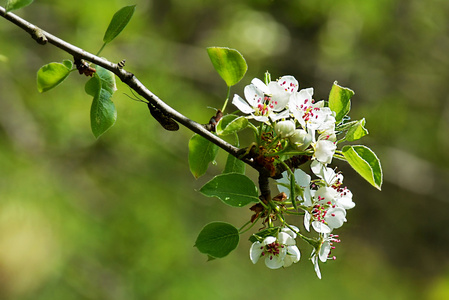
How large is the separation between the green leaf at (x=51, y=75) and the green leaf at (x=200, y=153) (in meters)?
0.19

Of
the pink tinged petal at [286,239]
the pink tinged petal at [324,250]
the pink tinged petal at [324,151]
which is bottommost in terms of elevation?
the pink tinged petal at [324,250]

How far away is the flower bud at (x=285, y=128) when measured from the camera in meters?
0.61

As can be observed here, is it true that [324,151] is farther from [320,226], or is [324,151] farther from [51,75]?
[51,75]

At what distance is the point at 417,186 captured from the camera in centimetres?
326

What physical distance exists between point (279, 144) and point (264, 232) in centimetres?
11

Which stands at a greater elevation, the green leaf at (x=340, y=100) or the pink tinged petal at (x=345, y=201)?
the green leaf at (x=340, y=100)

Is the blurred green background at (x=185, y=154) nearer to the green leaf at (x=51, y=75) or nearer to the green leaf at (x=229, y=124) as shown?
the green leaf at (x=51, y=75)

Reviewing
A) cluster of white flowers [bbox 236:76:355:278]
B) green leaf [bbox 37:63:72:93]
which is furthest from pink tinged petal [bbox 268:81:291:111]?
green leaf [bbox 37:63:72:93]

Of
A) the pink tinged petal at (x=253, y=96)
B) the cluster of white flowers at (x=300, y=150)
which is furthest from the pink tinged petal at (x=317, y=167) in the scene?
the pink tinged petal at (x=253, y=96)

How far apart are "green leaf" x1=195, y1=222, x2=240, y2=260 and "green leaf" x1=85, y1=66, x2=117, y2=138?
18 cm

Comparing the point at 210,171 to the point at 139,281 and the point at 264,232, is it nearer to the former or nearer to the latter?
the point at 139,281

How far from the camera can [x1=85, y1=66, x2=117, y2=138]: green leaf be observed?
0.69 m

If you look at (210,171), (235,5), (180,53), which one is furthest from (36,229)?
(235,5)

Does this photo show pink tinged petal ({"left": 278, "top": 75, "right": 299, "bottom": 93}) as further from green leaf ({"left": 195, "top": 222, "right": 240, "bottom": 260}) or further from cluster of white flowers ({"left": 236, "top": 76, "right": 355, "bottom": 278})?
green leaf ({"left": 195, "top": 222, "right": 240, "bottom": 260})
